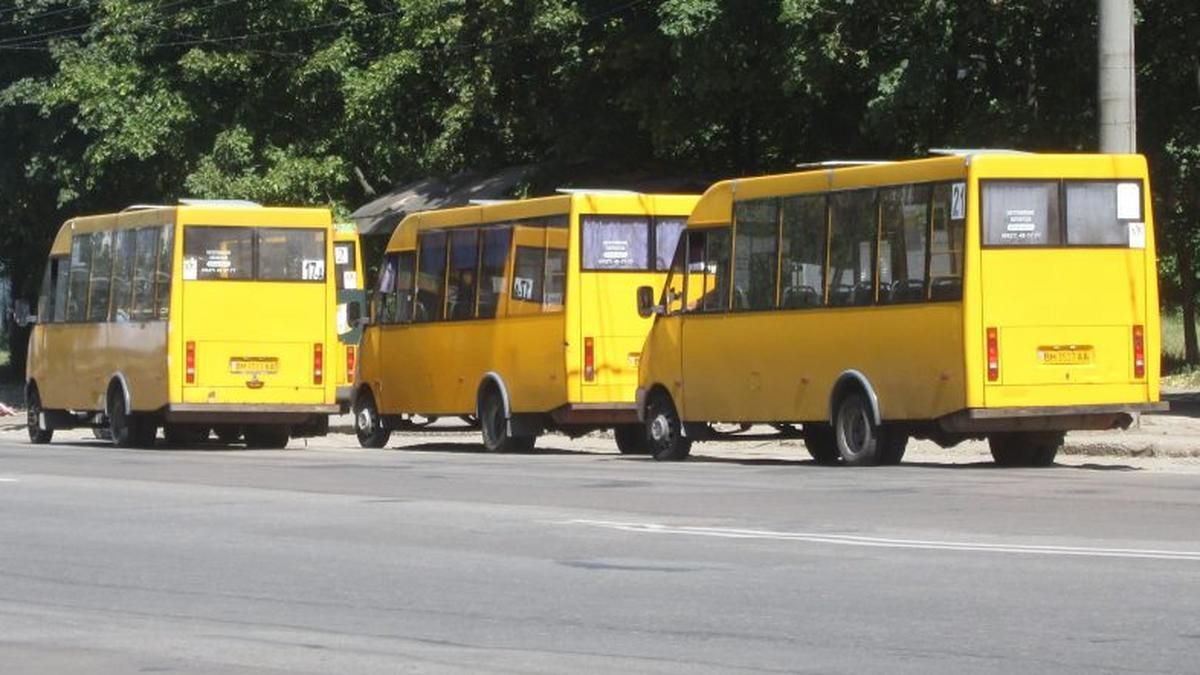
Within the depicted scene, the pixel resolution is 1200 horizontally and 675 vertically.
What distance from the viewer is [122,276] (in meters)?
31.1

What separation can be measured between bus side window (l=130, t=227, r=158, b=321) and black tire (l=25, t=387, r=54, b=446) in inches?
153

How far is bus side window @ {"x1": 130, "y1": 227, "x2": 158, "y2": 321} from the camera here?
30.1 meters

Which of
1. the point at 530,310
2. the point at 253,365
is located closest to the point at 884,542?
the point at 530,310

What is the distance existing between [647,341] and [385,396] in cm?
635

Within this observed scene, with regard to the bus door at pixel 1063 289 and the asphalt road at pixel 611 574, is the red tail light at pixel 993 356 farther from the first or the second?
the asphalt road at pixel 611 574

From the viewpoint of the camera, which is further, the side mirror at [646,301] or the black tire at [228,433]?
the black tire at [228,433]

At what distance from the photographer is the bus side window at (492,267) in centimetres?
2834

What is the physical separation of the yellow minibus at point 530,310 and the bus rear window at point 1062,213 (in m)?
6.51

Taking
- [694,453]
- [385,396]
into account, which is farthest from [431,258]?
[694,453]

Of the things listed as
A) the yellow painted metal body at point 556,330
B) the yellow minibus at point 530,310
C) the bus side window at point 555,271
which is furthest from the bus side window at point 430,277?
the bus side window at point 555,271

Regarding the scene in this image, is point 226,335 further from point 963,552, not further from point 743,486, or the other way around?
point 963,552

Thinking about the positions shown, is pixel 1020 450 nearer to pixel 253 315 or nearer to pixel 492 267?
pixel 492 267

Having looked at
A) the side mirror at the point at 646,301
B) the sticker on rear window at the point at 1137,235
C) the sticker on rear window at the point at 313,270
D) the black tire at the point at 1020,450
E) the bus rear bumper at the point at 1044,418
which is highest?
the sticker on rear window at the point at 313,270

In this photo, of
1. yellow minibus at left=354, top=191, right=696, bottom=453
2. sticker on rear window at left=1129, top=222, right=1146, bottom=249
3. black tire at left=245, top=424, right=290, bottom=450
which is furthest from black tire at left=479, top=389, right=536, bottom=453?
sticker on rear window at left=1129, top=222, right=1146, bottom=249
